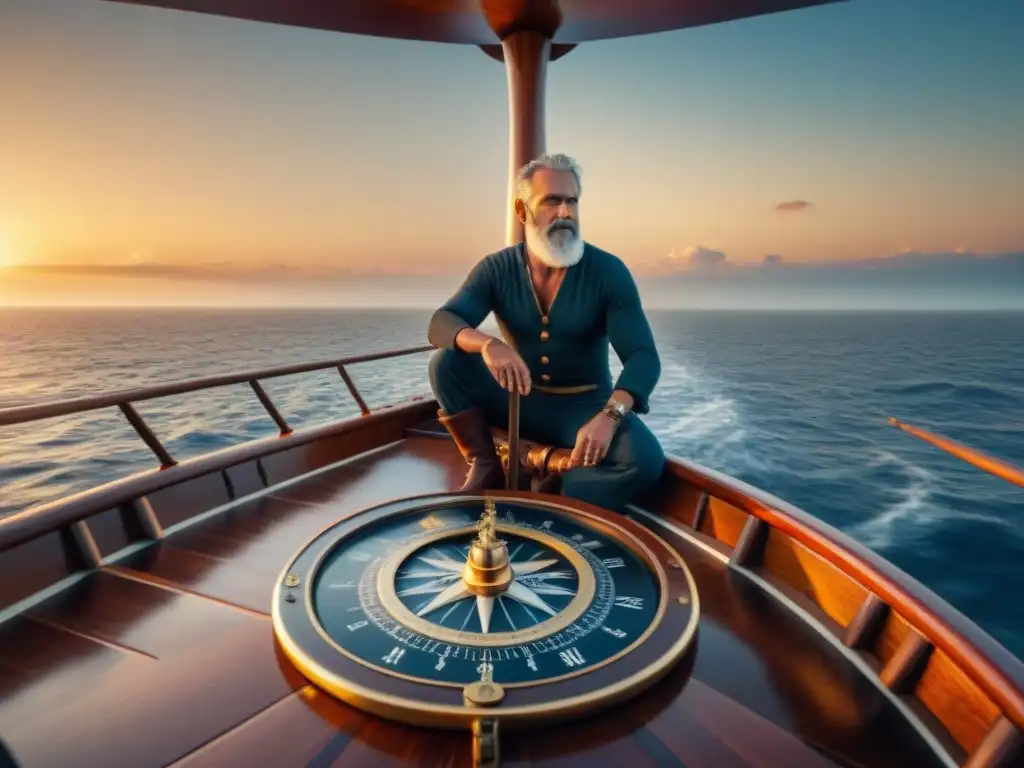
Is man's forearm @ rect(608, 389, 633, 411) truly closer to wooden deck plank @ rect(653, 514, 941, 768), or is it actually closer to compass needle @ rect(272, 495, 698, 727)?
compass needle @ rect(272, 495, 698, 727)

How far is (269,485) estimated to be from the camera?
9.26 feet

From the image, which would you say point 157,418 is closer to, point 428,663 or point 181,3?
point 181,3

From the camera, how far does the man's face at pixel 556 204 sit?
2381mm

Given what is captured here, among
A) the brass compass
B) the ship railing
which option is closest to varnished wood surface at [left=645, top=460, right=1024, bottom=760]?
the brass compass

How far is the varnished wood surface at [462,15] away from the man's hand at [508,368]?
4.62 metres

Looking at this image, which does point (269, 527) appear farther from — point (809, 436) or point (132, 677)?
point (809, 436)

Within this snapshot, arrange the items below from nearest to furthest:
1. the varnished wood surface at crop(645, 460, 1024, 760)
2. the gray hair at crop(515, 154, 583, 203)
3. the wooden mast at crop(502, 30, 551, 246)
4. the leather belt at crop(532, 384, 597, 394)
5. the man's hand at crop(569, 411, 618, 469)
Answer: the varnished wood surface at crop(645, 460, 1024, 760) → the man's hand at crop(569, 411, 618, 469) → the gray hair at crop(515, 154, 583, 203) → the leather belt at crop(532, 384, 597, 394) → the wooden mast at crop(502, 30, 551, 246)

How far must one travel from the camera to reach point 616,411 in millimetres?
2145

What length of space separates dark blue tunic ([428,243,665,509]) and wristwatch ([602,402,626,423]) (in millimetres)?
187

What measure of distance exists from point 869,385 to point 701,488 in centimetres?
2913

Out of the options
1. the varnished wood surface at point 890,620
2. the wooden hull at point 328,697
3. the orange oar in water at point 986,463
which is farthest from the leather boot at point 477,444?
the orange oar in water at point 986,463

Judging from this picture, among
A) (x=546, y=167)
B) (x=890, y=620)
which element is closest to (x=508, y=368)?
(x=546, y=167)

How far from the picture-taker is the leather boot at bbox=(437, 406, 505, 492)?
2.64 m

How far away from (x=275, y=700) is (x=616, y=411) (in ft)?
4.64
